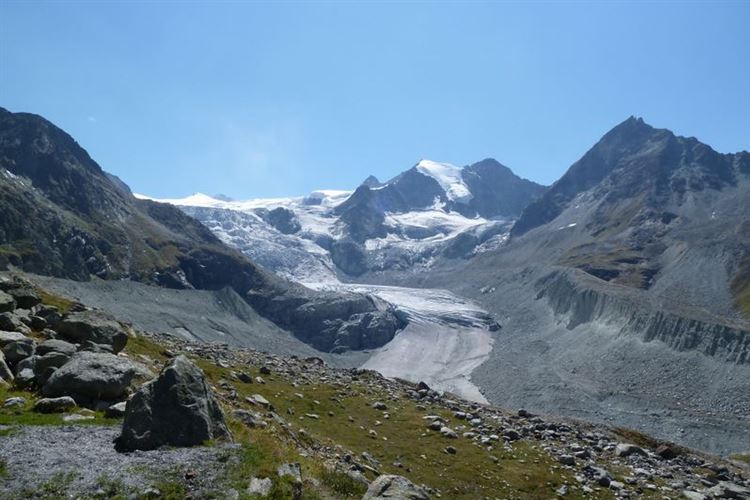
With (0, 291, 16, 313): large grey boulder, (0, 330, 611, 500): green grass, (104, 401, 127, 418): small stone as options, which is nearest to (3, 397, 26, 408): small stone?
(0, 330, 611, 500): green grass

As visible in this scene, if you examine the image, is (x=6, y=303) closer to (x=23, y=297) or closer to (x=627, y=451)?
(x=23, y=297)

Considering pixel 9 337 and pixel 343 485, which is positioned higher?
pixel 343 485

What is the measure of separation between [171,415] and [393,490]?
757cm

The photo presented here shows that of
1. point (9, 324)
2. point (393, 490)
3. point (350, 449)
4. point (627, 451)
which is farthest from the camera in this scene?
point (627, 451)

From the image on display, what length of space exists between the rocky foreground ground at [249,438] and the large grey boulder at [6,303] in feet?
0.33

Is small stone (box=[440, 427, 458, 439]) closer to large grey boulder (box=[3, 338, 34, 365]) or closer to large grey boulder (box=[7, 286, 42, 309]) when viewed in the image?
large grey boulder (box=[3, 338, 34, 365])

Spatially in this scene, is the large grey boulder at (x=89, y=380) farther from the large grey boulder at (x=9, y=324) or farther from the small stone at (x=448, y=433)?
the small stone at (x=448, y=433)

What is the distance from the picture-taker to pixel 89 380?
2117cm

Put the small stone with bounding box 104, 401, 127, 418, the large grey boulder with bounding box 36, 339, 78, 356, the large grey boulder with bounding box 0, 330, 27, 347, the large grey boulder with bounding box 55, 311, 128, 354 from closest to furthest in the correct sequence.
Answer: the small stone with bounding box 104, 401, 127, 418
the large grey boulder with bounding box 36, 339, 78, 356
the large grey boulder with bounding box 0, 330, 27, 347
the large grey boulder with bounding box 55, 311, 128, 354

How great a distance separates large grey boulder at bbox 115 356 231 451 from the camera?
18125 millimetres

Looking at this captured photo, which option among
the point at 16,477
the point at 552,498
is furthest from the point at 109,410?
the point at 552,498

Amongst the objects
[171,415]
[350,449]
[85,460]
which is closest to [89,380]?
[171,415]

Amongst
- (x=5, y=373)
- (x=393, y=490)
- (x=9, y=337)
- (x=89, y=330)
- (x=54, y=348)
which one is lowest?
(x=5, y=373)

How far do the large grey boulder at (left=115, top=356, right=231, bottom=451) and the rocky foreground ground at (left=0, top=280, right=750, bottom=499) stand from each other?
0.04m
